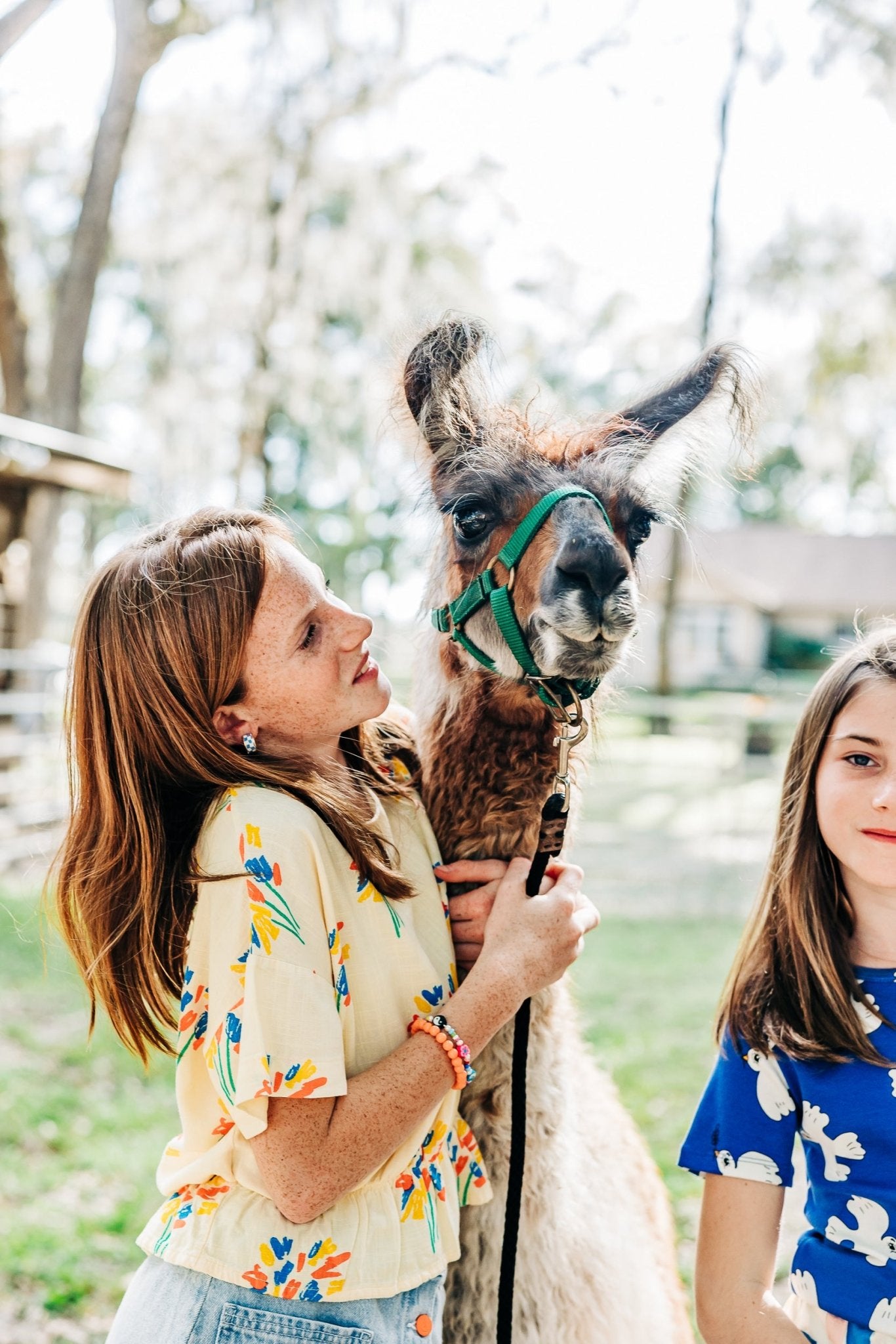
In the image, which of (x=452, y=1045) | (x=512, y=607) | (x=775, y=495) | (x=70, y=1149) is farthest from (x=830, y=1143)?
(x=775, y=495)

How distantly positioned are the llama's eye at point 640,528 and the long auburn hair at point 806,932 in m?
0.45

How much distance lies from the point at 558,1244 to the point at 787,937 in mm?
672

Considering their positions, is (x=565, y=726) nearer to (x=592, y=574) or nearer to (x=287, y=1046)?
(x=592, y=574)

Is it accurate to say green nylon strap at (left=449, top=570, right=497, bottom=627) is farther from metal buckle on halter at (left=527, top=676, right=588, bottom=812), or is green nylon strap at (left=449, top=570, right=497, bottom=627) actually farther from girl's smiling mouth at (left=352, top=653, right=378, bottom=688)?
girl's smiling mouth at (left=352, top=653, right=378, bottom=688)

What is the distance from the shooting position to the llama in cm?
169

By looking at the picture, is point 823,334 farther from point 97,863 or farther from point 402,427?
point 97,863

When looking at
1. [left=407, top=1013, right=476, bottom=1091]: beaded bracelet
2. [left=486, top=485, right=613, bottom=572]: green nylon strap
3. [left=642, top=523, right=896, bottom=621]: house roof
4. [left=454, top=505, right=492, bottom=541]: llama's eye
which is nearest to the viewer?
[left=407, top=1013, right=476, bottom=1091]: beaded bracelet

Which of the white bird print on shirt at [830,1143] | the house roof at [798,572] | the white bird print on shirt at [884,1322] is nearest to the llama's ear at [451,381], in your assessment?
the white bird print on shirt at [830,1143]

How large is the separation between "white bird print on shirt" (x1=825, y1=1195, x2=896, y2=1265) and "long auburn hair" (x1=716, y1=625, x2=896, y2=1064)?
0.65 feet

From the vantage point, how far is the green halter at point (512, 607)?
1764 millimetres

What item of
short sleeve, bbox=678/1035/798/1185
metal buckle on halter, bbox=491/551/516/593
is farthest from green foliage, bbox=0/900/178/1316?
short sleeve, bbox=678/1035/798/1185

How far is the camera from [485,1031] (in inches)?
55.9

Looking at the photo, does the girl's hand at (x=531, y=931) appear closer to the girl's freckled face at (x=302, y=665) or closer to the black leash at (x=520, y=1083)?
the black leash at (x=520, y=1083)

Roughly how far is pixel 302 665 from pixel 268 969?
445mm
